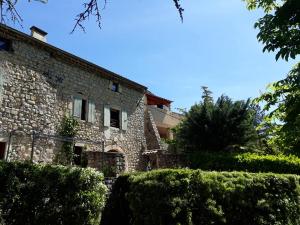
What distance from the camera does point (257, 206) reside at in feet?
24.9

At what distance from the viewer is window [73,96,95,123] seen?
56.1ft

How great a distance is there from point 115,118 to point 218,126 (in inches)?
231

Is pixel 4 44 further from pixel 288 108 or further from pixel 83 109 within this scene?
pixel 288 108

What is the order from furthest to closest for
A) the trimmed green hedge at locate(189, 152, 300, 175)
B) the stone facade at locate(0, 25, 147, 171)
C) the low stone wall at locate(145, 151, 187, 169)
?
the low stone wall at locate(145, 151, 187, 169)
the stone facade at locate(0, 25, 147, 171)
the trimmed green hedge at locate(189, 152, 300, 175)

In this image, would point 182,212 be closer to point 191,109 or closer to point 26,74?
point 26,74

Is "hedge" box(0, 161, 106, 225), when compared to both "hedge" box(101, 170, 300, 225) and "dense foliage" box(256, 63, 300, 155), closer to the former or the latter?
"hedge" box(101, 170, 300, 225)

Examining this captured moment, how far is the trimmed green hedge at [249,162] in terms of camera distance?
13727mm

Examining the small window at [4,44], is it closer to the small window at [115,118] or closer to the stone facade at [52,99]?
the stone facade at [52,99]

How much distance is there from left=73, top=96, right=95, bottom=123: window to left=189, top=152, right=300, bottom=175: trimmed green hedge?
5.71 metres

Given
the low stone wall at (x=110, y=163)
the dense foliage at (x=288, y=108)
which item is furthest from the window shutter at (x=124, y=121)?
the dense foliage at (x=288, y=108)

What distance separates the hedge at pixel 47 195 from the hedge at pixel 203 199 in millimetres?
723

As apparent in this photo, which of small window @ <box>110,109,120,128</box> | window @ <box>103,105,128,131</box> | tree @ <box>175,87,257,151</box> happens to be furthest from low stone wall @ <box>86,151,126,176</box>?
tree @ <box>175,87,257,151</box>

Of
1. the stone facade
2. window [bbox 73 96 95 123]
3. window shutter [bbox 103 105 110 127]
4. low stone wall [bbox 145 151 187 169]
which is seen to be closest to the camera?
the stone facade

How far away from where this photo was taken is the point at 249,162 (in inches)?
579
